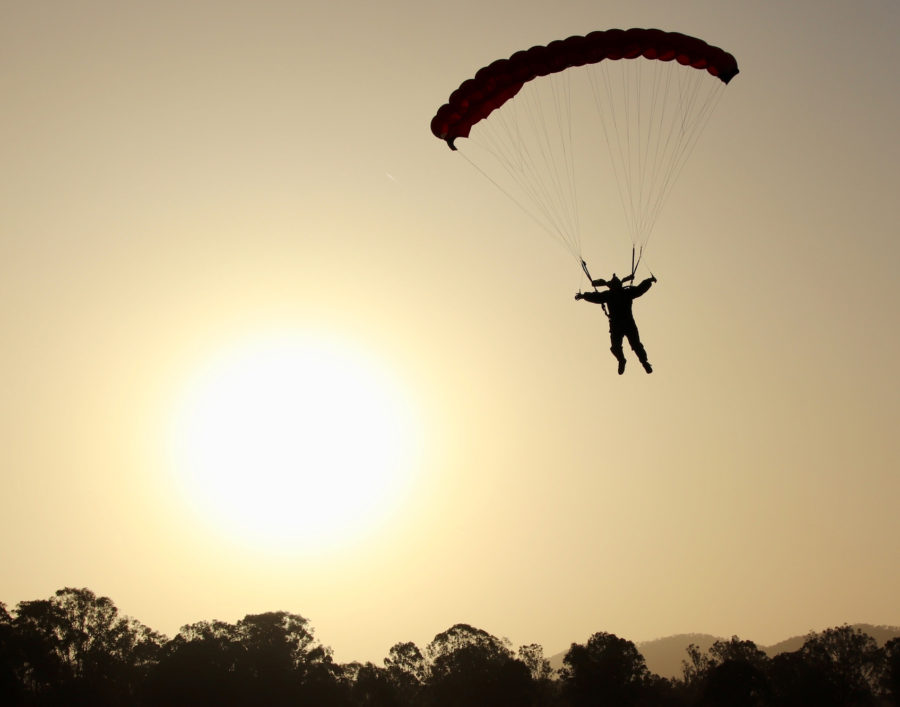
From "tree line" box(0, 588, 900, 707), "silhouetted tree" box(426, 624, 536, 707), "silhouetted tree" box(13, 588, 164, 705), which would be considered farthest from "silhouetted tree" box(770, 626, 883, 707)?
"silhouetted tree" box(13, 588, 164, 705)

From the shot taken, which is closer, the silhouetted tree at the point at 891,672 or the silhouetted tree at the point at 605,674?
the silhouetted tree at the point at 891,672

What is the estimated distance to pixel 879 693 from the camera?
65125 mm

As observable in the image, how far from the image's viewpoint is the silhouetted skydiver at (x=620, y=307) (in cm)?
2041

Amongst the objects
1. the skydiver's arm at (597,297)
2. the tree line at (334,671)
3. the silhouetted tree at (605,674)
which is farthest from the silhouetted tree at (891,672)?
the skydiver's arm at (597,297)

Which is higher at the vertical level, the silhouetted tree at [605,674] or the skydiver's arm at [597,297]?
the skydiver's arm at [597,297]

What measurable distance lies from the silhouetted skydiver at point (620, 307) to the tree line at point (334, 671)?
46798mm

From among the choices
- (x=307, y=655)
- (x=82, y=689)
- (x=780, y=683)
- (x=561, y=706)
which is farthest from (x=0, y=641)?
(x=780, y=683)

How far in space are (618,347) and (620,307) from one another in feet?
3.69

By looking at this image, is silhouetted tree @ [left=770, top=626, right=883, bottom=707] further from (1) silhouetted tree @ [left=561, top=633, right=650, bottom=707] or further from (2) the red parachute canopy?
(2) the red parachute canopy

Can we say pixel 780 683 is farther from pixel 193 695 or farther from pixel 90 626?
pixel 90 626

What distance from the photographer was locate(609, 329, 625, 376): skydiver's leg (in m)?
20.8

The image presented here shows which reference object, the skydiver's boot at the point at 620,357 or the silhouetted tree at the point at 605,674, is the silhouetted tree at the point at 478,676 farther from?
the skydiver's boot at the point at 620,357

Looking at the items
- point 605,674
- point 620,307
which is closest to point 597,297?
point 620,307

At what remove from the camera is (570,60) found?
21.5 metres
